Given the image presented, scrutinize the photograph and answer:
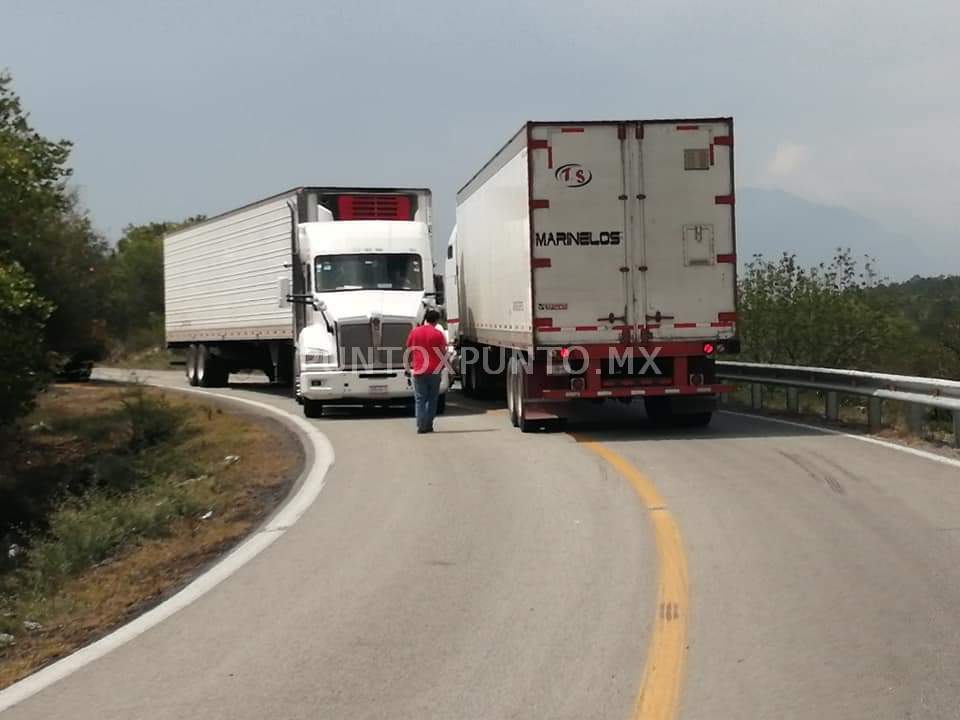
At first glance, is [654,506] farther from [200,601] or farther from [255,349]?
[255,349]

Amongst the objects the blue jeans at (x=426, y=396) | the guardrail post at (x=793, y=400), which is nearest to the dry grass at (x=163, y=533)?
the blue jeans at (x=426, y=396)

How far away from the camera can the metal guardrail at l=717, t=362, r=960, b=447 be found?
1416 cm

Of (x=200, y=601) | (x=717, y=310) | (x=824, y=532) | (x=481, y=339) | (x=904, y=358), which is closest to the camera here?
(x=200, y=601)

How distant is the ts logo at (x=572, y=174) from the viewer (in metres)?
16.0

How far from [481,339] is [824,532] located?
12286mm

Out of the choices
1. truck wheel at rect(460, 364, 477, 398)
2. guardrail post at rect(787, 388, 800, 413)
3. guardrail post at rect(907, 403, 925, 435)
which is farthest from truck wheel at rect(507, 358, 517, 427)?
truck wheel at rect(460, 364, 477, 398)

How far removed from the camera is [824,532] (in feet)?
31.0

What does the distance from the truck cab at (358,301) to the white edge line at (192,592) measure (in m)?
4.71

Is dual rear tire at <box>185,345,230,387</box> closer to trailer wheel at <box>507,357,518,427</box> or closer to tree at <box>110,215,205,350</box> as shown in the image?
trailer wheel at <box>507,357,518,427</box>

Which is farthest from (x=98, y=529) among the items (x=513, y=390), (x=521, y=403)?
(x=513, y=390)

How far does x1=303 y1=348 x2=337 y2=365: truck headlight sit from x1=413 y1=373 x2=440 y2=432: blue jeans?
2.65m

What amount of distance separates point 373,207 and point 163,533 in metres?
11.3

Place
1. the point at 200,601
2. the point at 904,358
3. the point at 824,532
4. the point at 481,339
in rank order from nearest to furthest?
the point at 200,601 < the point at 824,532 < the point at 481,339 < the point at 904,358

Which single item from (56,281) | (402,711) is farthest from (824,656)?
(56,281)
